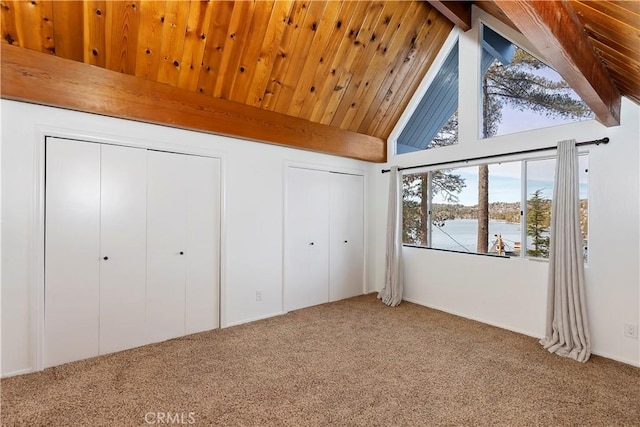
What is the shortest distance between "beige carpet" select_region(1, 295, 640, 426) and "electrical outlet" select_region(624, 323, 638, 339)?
27 cm

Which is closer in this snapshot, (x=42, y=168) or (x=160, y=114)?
(x=42, y=168)

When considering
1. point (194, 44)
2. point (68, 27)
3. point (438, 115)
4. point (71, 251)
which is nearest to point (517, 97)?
point (438, 115)

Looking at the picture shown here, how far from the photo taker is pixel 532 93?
3488 millimetres

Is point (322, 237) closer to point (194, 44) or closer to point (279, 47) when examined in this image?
point (279, 47)

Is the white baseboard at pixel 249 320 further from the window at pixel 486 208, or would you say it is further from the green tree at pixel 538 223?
the green tree at pixel 538 223

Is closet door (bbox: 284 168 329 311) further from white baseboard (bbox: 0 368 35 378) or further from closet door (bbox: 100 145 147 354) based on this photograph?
white baseboard (bbox: 0 368 35 378)

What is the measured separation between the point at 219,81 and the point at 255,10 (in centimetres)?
73

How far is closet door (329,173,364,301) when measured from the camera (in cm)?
459

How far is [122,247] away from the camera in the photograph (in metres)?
2.90

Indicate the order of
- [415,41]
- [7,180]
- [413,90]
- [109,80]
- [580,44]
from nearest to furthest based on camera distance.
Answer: [580,44] → [7,180] → [109,80] → [415,41] → [413,90]

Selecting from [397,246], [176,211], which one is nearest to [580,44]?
[397,246]

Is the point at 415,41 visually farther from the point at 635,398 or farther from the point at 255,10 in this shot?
the point at 635,398

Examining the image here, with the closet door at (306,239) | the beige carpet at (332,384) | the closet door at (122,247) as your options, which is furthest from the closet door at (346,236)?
the closet door at (122,247)

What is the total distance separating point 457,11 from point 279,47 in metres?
2.10
